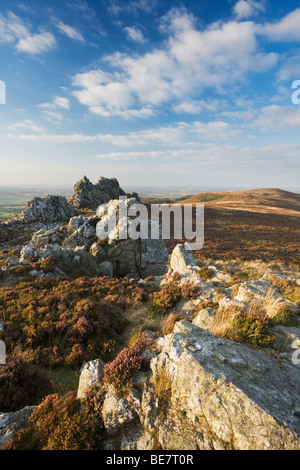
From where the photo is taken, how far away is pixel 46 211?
4538 cm

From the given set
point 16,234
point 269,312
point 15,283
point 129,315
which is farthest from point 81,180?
point 269,312

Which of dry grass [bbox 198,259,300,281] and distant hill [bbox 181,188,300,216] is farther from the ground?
distant hill [bbox 181,188,300,216]

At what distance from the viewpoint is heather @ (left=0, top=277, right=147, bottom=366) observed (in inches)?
320

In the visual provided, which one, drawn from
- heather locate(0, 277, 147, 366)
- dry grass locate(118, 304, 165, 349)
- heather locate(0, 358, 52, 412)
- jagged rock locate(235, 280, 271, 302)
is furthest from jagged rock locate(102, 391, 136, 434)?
jagged rock locate(235, 280, 271, 302)

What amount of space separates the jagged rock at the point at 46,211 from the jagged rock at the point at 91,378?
43889 mm

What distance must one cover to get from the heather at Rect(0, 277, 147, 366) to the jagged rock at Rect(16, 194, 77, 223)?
34967 mm

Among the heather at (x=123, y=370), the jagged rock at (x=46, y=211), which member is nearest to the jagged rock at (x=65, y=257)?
the heather at (x=123, y=370)

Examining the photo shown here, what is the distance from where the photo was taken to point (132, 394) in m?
4.88

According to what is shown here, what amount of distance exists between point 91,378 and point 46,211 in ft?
153

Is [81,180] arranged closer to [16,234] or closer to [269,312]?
[16,234]

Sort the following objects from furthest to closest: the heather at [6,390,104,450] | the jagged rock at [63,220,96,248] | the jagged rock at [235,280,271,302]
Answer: the jagged rock at [63,220,96,248] < the jagged rock at [235,280,271,302] < the heather at [6,390,104,450]

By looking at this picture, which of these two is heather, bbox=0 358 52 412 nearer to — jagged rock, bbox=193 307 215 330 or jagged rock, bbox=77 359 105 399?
jagged rock, bbox=77 359 105 399

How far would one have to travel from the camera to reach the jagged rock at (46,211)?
141 ft

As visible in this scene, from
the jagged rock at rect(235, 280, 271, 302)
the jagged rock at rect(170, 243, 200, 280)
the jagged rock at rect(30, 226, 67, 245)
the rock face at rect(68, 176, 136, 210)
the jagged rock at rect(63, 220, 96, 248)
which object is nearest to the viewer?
the jagged rock at rect(235, 280, 271, 302)
